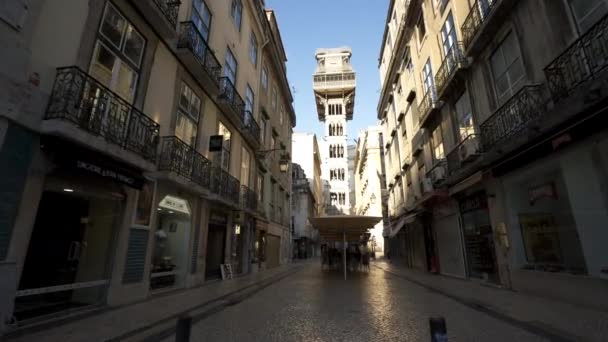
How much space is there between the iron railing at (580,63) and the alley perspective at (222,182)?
0.17ft

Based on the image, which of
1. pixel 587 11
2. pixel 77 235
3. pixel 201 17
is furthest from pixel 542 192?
pixel 201 17

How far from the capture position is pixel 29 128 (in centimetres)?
470

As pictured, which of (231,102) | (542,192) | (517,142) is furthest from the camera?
(231,102)

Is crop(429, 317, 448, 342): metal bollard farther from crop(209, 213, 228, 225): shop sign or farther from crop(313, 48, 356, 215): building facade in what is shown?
crop(313, 48, 356, 215): building facade

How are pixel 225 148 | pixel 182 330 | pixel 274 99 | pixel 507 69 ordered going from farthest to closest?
pixel 274 99 → pixel 225 148 → pixel 507 69 → pixel 182 330

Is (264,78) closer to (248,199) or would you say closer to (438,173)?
(248,199)

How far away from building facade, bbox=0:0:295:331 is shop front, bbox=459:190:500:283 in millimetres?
10025

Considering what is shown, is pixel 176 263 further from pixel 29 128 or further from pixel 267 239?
pixel 267 239

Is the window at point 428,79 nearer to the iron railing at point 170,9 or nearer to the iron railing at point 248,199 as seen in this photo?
the iron railing at point 248,199

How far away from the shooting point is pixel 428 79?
15.5 meters

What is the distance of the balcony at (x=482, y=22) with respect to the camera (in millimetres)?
8539

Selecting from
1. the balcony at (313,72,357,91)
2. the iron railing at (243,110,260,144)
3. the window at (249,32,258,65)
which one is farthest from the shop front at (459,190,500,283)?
the balcony at (313,72,357,91)

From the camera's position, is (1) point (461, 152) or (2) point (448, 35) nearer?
(1) point (461, 152)

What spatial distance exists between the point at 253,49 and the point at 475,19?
40.2ft
